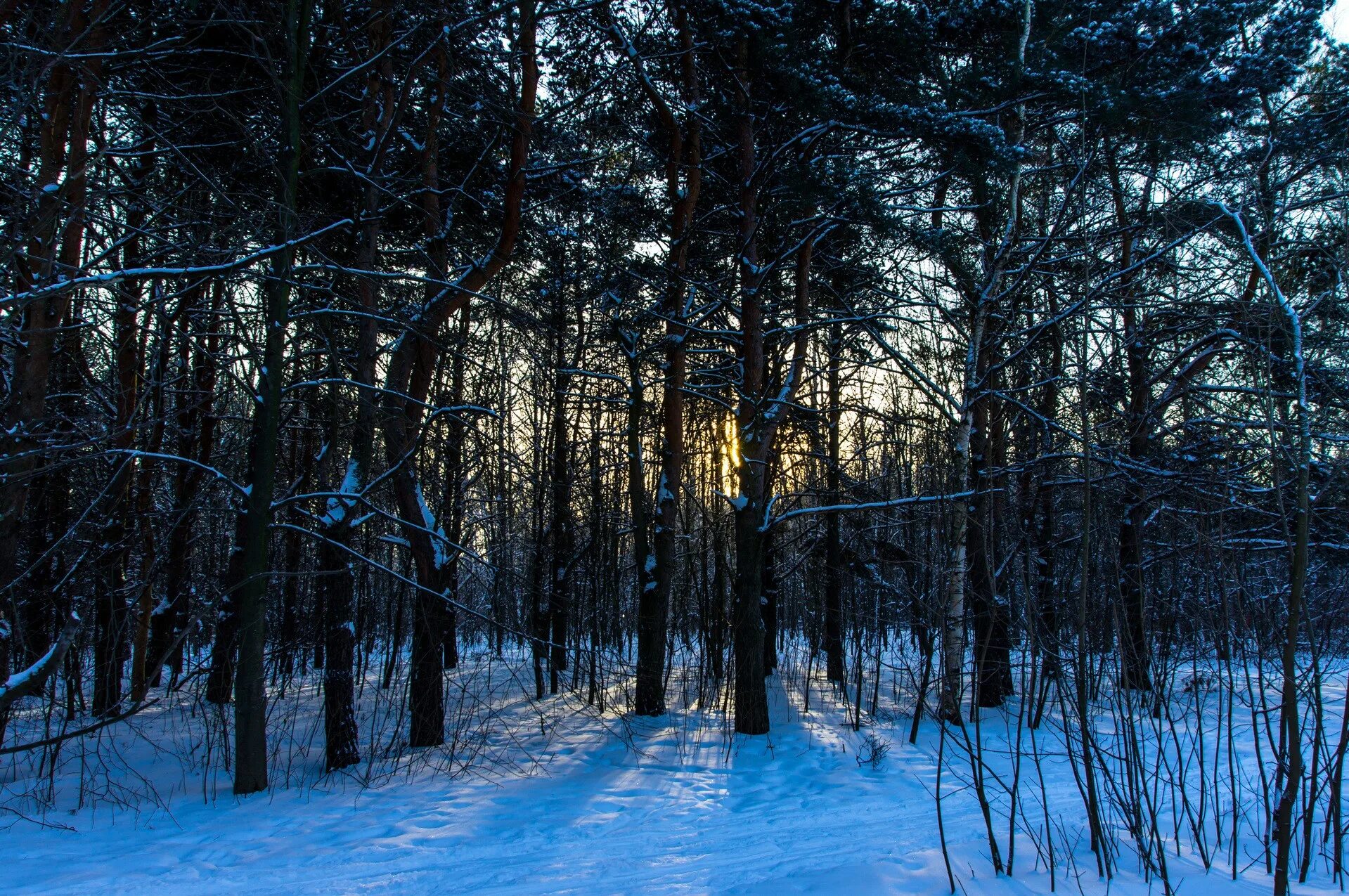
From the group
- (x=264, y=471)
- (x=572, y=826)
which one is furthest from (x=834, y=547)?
(x=264, y=471)

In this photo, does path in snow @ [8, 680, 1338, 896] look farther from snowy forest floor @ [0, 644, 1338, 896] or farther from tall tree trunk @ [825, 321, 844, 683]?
tall tree trunk @ [825, 321, 844, 683]

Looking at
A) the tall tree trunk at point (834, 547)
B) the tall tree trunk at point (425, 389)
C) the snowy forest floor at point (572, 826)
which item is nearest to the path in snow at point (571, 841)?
the snowy forest floor at point (572, 826)

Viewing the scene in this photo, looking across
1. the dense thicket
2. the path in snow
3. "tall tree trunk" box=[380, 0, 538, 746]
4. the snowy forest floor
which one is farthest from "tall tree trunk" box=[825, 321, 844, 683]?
"tall tree trunk" box=[380, 0, 538, 746]

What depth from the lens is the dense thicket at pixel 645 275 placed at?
6.60 metres

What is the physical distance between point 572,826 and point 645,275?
6.85 meters

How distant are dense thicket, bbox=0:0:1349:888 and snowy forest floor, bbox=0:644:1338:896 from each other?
2.25ft

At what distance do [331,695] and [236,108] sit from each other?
6139 millimetres

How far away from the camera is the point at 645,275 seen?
10641mm

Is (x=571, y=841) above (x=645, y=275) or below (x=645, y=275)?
below

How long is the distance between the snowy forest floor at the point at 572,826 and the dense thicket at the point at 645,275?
0.69 metres

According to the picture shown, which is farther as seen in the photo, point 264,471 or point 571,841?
point 264,471

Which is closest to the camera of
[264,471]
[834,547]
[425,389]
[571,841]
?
[571,841]

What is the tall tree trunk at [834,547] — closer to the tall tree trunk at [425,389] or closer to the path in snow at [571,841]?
the path in snow at [571,841]

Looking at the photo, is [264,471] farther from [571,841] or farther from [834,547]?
[834,547]
